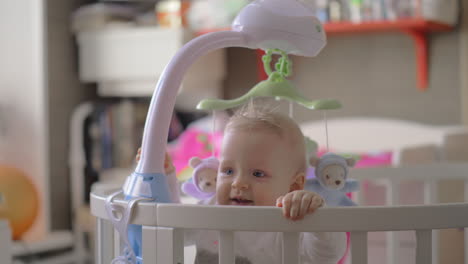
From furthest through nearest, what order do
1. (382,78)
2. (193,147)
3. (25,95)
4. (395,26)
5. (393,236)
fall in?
1. (25,95)
2. (382,78)
3. (193,147)
4. (395,26)
5. (393,236)

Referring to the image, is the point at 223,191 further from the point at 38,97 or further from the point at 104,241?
the point at 38,97

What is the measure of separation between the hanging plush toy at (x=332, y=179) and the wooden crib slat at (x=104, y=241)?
1.15 feet

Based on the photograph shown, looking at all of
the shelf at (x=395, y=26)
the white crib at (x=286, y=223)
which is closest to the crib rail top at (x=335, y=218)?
the white crib at (x=286, y=223)

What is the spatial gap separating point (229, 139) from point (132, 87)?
1.67 m

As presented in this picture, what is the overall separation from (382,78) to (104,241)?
1.63 m

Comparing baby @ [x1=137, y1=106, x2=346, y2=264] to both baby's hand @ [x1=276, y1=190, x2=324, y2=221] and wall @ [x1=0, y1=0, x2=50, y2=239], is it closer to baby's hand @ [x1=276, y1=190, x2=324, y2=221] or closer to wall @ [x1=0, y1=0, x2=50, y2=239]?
baby's hand @ [x1=276, y1=190, x2=324, y2=221]

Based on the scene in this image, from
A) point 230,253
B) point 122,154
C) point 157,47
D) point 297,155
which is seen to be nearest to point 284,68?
point 297,155

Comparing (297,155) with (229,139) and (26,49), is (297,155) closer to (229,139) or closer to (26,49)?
(229,139)

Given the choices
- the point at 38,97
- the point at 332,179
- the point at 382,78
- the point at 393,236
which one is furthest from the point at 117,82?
the point at 332,179

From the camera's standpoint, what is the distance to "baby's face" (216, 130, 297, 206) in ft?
3.11

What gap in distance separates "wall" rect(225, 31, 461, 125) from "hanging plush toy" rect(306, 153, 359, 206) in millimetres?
1235

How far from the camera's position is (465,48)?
2.14 m

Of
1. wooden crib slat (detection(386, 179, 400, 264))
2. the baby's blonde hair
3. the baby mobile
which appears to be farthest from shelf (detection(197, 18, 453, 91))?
the baby's blonde hair

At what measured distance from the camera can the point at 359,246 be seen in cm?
74
